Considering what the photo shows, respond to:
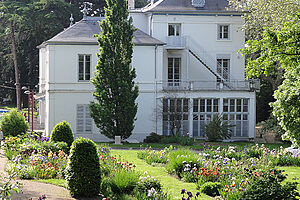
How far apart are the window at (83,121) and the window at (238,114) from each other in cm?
902

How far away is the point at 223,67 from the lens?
35469 millimetres

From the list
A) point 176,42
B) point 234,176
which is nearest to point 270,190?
point 234,176

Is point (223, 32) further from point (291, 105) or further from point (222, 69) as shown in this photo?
point (291, 105)

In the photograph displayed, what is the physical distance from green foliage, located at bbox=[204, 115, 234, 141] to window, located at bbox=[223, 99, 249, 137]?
6.00 ft

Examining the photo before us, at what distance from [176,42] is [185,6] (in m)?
3.01

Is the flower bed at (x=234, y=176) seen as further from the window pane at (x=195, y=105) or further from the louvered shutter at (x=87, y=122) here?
the louvered shutter at (x=87, y=122)

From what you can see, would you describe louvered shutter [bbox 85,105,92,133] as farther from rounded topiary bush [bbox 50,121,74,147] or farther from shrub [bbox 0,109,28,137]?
rounded topiary bush [bbox 50,121,74,147]

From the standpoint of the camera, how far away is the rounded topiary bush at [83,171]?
12.0 meters

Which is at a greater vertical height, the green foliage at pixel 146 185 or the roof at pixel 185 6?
the roof at pixel 185 6

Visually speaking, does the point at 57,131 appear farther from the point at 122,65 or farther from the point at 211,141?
the point at 211,141

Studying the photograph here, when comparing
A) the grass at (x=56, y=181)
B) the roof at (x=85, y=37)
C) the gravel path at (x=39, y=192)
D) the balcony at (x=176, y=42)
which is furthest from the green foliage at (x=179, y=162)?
the balcony at (x=176, y=42)

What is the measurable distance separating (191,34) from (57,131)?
1761cm

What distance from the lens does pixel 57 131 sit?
64.0 ft

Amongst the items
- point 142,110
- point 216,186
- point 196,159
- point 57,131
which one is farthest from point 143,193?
point 142,110
